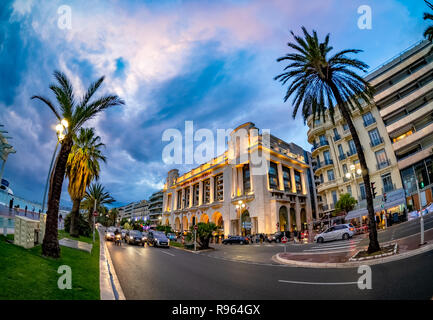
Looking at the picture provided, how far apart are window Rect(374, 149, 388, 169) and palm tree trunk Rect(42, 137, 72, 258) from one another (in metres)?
38.8

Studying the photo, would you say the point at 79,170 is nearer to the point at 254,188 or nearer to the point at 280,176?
the point at 254,188

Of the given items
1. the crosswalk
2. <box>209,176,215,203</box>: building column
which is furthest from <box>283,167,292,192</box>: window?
the crosswalk

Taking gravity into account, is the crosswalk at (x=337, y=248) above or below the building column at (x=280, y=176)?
below

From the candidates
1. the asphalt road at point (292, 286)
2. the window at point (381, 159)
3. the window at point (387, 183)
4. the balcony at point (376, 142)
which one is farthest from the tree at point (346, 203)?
the asphalt road at point (292, 286)

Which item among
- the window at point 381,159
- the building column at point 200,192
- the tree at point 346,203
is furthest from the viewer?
the building column at point 200,192

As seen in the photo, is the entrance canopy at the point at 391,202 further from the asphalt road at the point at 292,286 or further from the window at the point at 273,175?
the asphalt road at the point at 292,286

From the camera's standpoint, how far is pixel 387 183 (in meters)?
31.9

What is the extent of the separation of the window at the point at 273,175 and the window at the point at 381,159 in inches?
807

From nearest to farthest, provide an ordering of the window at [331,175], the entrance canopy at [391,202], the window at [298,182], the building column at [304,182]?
1. the entrance canopy at [391,202]
2. the window at [331,175]
3. the window at [298,182]
4. the building column at [304,182]

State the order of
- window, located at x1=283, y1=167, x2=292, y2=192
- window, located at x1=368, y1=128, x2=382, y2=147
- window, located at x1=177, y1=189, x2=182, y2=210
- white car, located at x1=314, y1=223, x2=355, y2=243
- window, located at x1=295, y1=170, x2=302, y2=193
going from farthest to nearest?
window, located at x1=177, y1=189, x2=182, y2=210 < window, located at x1=295, y1=170, x2=302, y2=193 < window, located at x1=283, y1=167, x2=292, y2=192 < window, located at x1=368, y1=128, x2=382, y2=147 < white car, located at x1=314, y1=223, x2=355, y2=243

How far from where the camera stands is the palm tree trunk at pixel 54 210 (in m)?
9.98

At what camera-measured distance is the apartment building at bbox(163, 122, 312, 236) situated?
150 feet

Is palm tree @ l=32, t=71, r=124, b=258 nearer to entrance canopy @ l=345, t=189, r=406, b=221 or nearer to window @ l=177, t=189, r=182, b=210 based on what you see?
entrance canopy @ l=345, t=189, r=406, b=221
